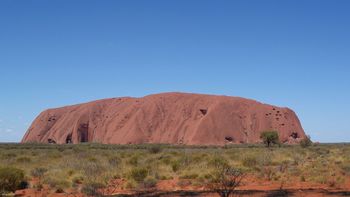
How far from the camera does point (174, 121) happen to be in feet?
324

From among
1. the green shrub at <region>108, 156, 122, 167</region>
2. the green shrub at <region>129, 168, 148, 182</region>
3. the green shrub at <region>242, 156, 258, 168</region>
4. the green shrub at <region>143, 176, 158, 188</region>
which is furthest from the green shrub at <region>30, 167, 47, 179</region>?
the green shrub at <region>242, 156, 258, 168</region>

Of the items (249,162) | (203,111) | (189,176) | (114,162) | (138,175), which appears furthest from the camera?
(203,111)

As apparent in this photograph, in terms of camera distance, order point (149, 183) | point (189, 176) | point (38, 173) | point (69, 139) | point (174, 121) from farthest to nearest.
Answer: point (69, 139)
point (174, 121)
point (38, 173)
point (189, 176)
point (149, 183)

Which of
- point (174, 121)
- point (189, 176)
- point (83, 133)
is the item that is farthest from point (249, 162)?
point (83, 133)

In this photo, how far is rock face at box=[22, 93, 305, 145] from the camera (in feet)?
302

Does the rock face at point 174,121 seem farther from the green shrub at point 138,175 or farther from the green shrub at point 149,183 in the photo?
the green shrub at point 149,183

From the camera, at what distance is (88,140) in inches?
4166

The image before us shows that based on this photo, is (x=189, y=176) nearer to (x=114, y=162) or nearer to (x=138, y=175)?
(x=138, y=175)

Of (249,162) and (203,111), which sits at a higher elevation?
(203,111)

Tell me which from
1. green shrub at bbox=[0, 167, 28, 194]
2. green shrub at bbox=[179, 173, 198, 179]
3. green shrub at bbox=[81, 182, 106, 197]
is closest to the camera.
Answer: green shrub at bbox=[81, 182, 106, 197]

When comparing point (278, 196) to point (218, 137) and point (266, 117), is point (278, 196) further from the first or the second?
point (266, 117)

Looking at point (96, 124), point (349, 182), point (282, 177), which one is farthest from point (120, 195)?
point (96, 124)

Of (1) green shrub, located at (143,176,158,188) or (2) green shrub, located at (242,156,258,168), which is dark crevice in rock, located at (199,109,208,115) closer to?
(2) green shrub, located at (242,156,258,168)

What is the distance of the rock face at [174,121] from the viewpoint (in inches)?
3622
